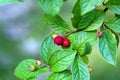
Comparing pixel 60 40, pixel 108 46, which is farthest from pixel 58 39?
pixel 108 46

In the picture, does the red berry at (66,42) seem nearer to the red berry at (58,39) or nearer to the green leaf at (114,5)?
the red berry at (58,39)

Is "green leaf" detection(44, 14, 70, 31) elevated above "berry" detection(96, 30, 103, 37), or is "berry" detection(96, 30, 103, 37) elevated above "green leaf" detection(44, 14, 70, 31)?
"green leaf" detection(44, 14, 70, 31)

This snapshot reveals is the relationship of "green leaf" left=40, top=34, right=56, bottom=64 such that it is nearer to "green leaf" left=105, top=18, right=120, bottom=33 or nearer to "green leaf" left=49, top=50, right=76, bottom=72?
"green leaf" left=49, top=50, right=76, bottom=72

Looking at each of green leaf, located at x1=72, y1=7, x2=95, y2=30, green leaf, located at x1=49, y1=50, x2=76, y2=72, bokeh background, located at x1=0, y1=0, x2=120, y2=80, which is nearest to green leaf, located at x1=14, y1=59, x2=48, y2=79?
green leaf, located at x1=49, y1=50, x2=76, y2=72

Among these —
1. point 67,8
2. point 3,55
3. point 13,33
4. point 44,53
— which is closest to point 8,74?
point 3,55

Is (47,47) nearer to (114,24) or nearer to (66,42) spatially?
(66,42)

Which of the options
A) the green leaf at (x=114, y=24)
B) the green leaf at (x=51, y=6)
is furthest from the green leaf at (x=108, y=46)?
the green leaf at (x=51, y=6)

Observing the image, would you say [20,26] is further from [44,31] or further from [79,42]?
[79,42]

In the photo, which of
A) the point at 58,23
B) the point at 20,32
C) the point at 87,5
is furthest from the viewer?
the point at 20,32
